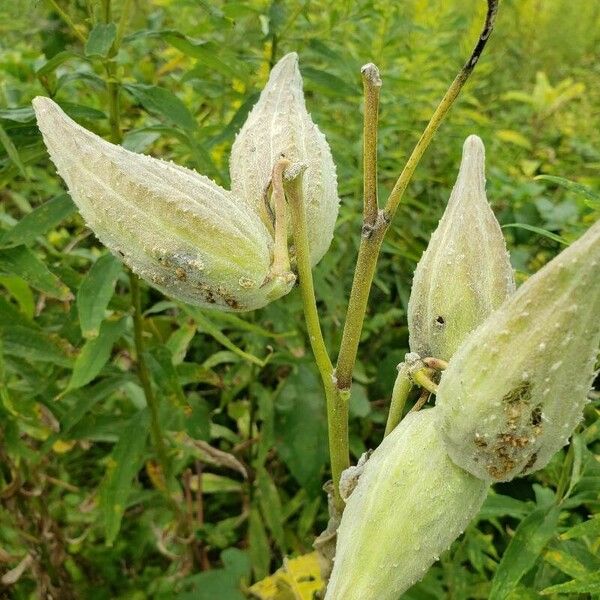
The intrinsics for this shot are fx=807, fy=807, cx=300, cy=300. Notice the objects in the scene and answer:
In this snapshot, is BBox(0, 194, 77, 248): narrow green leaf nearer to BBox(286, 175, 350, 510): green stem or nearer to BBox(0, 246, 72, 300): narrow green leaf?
BBox(0, 246, 72, 300): narrow green leaf

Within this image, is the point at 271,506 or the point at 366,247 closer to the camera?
the point at 366,247

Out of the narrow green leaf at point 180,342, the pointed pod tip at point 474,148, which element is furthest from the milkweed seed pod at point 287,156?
the narrow green leaf at point 180,342

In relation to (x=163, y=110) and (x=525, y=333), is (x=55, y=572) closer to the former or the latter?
(x=163, y=110)

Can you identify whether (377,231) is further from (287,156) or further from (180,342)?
(180,342)

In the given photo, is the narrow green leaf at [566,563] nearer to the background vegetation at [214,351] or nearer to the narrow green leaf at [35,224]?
the background vegetation at [214,351]

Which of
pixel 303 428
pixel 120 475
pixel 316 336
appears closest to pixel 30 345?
pixel 120 475

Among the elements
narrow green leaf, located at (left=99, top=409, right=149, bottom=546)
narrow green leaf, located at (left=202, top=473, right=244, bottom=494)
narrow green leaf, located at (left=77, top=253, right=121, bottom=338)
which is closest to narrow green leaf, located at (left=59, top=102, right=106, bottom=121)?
narrow green leaf, located at (left=77, top=253, right=121, bottom=338)
